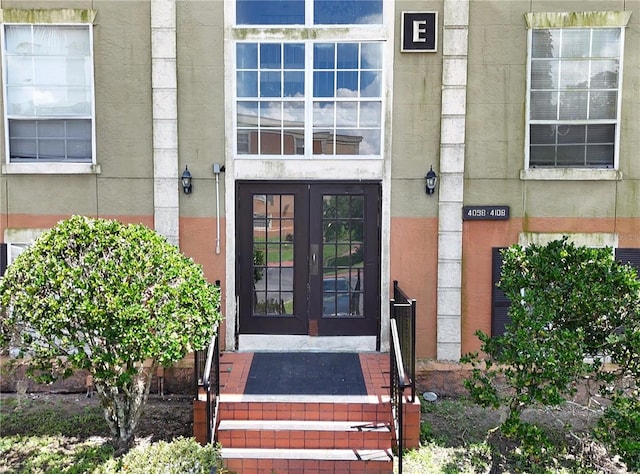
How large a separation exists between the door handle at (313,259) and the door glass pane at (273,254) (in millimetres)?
259

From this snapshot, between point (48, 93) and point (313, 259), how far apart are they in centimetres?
407

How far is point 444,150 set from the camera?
6250 mm

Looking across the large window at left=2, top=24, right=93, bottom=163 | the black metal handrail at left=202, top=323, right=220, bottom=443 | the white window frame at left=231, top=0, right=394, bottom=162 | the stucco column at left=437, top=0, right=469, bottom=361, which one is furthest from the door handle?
the large window at left=2, top=24, right=93, bottom=163

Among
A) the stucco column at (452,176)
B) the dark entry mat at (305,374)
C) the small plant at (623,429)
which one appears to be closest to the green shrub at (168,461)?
the dark entry mat at (305,374)

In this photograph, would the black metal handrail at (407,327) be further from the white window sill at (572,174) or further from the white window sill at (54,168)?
the white window sill at (54,168)

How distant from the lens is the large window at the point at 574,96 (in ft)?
20.3

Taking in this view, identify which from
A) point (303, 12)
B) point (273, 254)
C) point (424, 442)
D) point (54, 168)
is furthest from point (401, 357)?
point (54, 168)

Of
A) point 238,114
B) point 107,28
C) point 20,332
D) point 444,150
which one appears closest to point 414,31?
point 444,150

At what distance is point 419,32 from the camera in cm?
616

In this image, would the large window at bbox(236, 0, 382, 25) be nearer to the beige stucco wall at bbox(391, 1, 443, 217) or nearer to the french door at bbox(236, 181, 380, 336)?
the beige stucco wall at bbox(391, 1, 443, 217)

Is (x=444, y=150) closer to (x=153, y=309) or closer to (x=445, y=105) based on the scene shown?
(x=445, y=105)

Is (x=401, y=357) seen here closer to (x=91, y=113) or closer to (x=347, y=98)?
(x=347, y=98)

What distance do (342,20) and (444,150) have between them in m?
2.11

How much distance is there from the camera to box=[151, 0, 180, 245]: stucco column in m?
6.19
